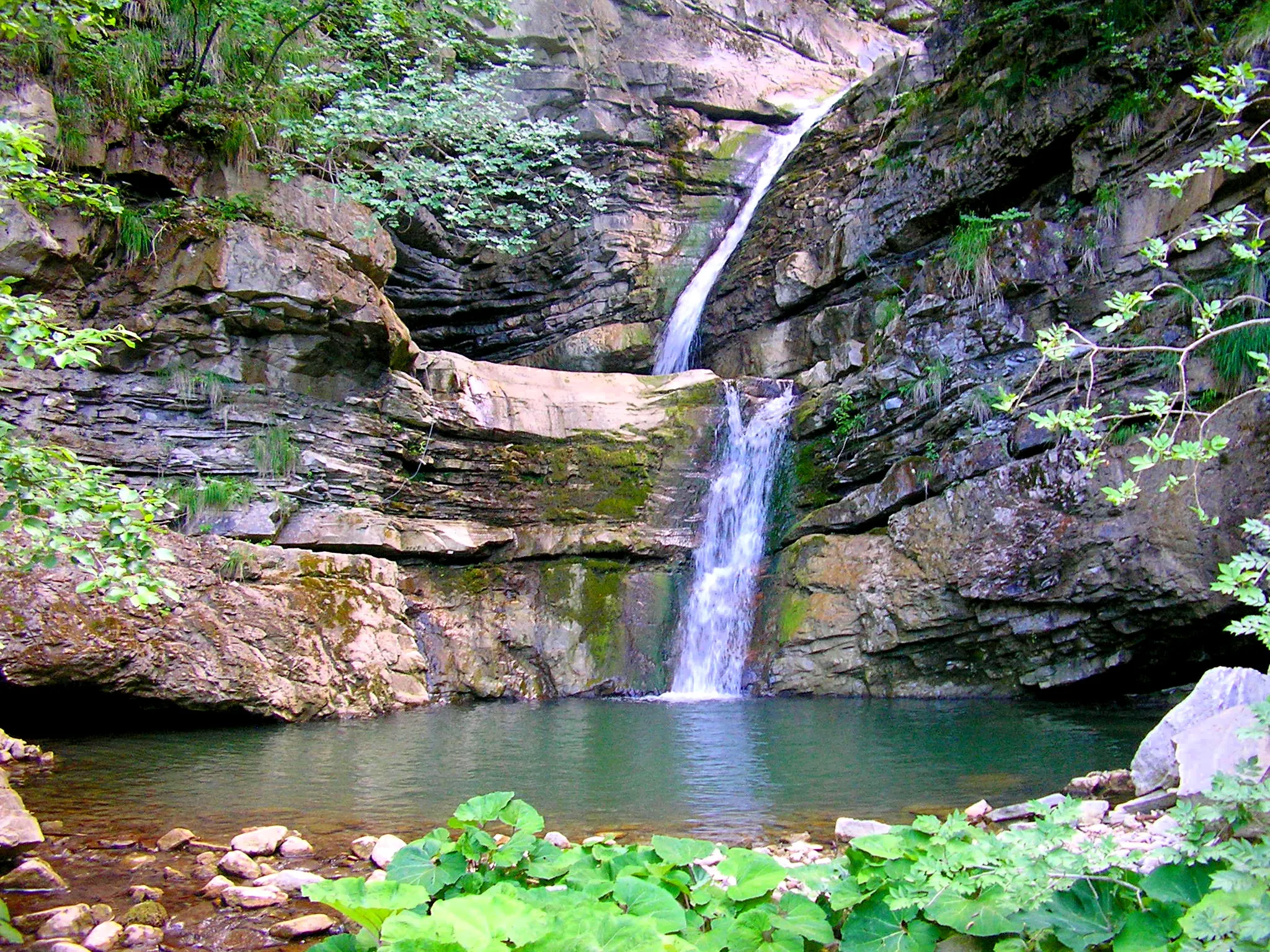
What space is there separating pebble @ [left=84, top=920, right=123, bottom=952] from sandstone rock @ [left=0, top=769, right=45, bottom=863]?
1.43 ft

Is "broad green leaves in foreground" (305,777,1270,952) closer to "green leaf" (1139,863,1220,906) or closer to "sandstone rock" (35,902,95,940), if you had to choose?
"green leaf" (1139,863,1220,906)

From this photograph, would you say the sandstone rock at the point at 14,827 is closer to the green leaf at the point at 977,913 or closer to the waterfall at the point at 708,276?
the green leaf at the point at 977,913

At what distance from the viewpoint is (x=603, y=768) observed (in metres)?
6.66

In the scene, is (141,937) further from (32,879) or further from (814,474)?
(814,474)

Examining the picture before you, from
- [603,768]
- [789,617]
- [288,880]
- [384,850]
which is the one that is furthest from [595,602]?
[288,880]

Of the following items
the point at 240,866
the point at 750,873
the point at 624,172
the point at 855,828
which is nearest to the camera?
the point at 750,873

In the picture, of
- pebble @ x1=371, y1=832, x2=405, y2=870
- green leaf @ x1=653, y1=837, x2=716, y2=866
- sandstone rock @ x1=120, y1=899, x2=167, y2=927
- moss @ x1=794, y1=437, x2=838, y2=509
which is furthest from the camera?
moss @ x1=794, y1=437, x2=838, y2=509

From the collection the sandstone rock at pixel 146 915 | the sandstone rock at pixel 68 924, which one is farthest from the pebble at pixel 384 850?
the sandstone rock at pixel 68 924

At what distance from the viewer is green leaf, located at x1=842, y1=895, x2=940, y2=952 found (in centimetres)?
244

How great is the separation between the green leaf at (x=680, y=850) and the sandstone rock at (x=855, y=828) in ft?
5.79

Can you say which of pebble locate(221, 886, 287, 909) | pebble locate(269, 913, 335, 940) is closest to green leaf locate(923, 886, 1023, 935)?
pebble locate(269, 913, 335, 940)

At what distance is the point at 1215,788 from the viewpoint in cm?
213

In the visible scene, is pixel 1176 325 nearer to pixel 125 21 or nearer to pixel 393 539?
pixel 393 539

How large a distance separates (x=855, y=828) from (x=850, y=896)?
6.49 feet
